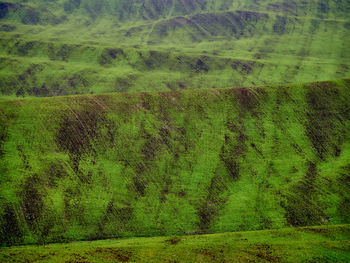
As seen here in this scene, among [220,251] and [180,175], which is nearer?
[220,251]

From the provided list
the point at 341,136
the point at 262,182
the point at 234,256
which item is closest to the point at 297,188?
the point at 262,182

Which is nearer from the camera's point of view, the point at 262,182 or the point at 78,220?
the point at 78,220

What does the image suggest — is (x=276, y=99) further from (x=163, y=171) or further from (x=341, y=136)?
(x=163, y=171)

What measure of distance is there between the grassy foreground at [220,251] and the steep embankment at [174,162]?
510 inches

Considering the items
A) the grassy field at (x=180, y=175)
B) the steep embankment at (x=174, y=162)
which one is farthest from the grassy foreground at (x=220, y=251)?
the steep embankment at (x=174, y=162)

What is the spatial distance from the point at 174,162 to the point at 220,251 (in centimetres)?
4395

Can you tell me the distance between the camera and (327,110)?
120 metres

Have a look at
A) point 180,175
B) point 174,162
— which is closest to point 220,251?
point 180,175

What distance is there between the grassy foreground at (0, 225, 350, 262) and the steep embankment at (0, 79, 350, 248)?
12.9m

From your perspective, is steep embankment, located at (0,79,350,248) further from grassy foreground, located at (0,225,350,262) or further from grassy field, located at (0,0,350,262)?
grassy foreground, located at (0,225,350,262)

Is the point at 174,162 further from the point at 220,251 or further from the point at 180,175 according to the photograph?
the point at 220,251

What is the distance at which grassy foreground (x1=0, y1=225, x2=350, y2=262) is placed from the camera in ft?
196

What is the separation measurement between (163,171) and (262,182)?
1443 inches

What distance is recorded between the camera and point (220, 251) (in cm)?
6366
